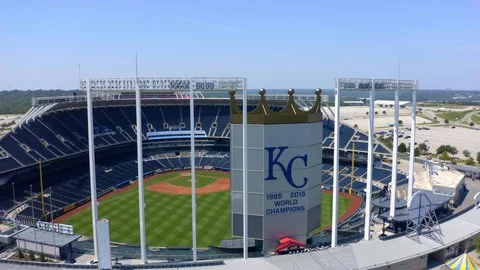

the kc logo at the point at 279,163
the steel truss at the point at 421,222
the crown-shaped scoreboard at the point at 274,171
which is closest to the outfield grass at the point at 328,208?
the steel truss at the point at 421,222

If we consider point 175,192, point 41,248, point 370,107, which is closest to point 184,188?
point 175,192

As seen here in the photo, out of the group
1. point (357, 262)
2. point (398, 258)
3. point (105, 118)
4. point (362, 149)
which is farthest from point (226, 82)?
point (105, 118)

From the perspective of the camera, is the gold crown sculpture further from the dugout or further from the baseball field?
the dugout

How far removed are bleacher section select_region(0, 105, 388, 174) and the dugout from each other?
2092 cm

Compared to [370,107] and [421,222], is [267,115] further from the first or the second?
[421,222]

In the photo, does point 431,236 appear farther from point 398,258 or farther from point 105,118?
point 105,118

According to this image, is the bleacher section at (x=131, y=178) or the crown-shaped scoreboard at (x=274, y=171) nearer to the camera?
the crown-shaped scoreboard at (x=274, y=171)

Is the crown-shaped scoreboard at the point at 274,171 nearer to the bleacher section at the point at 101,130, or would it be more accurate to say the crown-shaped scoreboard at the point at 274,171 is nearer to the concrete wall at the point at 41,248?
the concrete wall at the point at 41,248

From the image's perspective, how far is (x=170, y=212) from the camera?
50.6 metres

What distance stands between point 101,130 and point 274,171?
5682 cm

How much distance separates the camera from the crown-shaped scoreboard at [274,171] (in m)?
28.9

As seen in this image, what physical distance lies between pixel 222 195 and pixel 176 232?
1595cm

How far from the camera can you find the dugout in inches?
1314

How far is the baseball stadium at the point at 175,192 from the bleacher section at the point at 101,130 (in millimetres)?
240
